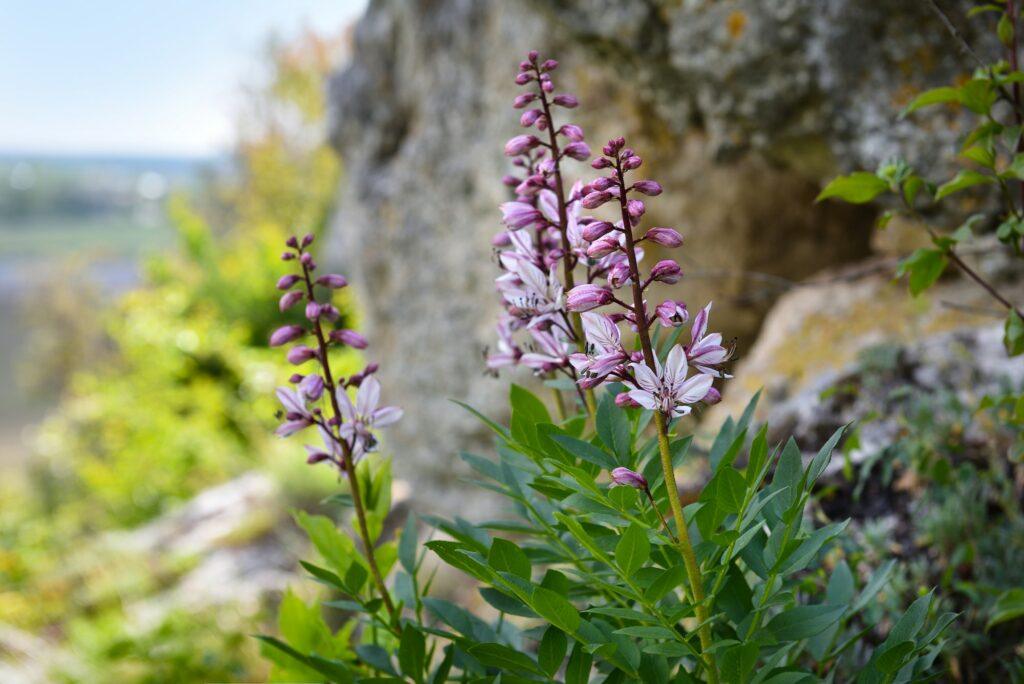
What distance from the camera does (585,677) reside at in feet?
3.19

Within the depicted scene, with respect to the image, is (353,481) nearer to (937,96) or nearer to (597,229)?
(597,229)

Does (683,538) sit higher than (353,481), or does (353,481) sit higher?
(353,481)

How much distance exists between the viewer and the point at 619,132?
9.89 ft

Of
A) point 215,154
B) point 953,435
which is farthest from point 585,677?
point 215,154

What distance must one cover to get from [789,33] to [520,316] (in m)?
1.76

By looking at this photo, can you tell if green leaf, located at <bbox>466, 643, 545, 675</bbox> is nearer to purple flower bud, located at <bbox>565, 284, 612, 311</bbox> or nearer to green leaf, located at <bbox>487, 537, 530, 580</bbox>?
green leaf, located at <bbox>487, 537, 530, 580</bbox>

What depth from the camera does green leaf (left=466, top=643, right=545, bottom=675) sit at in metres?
0.96

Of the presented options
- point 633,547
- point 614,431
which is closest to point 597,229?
point 614,431

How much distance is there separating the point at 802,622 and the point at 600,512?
0.29 metres

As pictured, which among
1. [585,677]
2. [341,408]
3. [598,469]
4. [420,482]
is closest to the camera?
[585,677]

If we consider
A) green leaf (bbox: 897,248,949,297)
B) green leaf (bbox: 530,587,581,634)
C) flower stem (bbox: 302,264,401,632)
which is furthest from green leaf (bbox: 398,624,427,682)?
green leaf (bbox: 897,248,949,297)

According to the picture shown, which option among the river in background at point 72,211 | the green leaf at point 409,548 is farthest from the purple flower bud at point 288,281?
the river in background at point 72,211

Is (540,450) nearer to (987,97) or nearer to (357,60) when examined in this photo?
(987,97)

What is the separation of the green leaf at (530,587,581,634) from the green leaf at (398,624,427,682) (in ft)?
0.74
